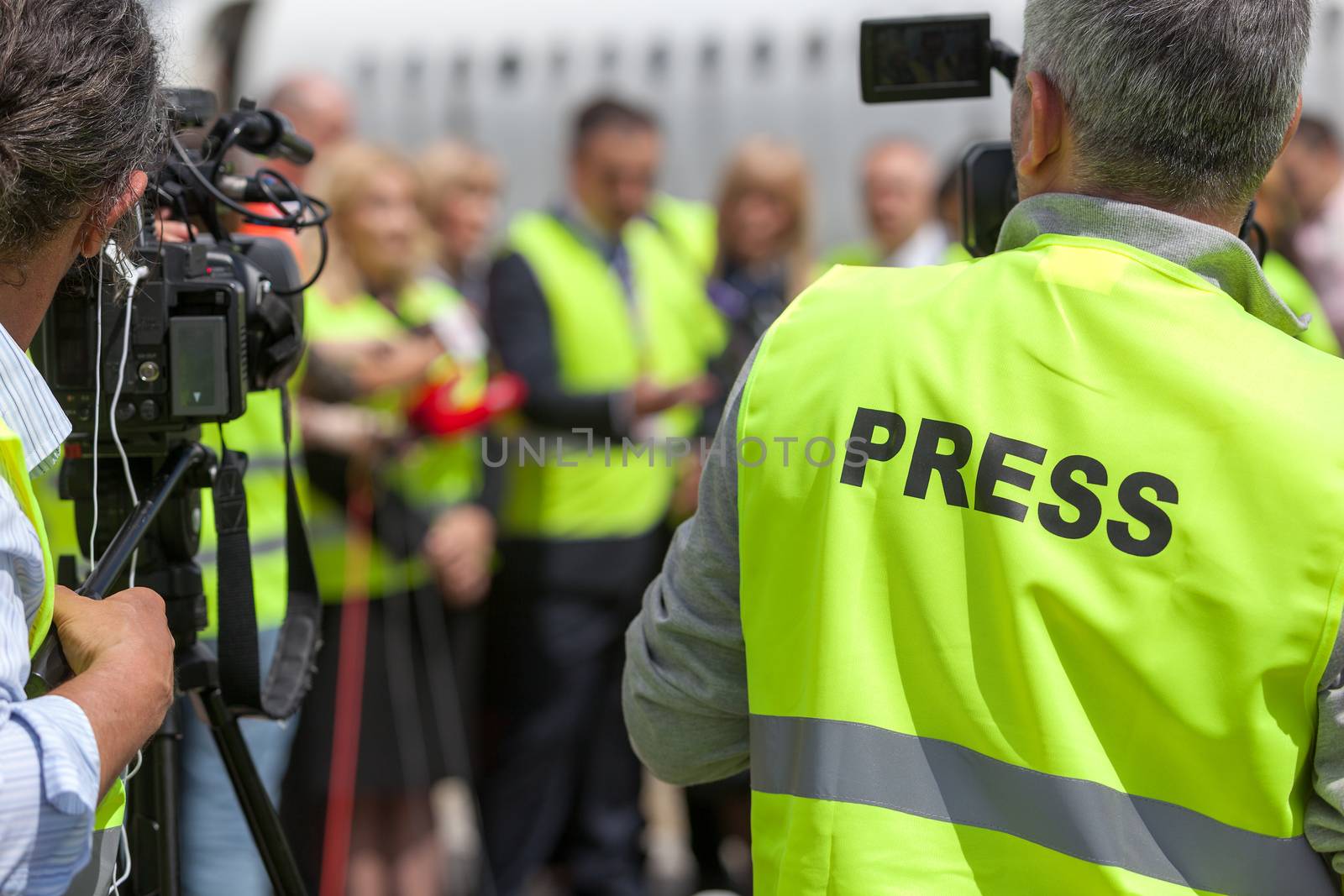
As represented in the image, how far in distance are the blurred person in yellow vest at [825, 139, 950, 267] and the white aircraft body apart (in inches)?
42.4

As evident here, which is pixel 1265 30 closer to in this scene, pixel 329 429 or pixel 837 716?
pixel 837 716

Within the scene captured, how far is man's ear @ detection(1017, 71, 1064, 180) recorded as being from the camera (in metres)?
1.33

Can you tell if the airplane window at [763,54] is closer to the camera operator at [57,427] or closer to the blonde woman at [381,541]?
the blonde woman at [381,541]

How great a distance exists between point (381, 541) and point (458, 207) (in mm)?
1690

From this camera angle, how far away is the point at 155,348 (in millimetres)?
1656

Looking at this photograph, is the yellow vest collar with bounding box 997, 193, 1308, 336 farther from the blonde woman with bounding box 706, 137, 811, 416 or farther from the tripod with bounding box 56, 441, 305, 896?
the blonde woman with bounding box 706, 137, 811, 416

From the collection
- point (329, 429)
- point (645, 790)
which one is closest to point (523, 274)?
point (329, 429)

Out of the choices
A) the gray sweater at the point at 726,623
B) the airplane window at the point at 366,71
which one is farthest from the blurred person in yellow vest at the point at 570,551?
the airplane window at the point at 366,71

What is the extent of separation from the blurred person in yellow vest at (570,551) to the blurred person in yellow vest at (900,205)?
1144 millimetres

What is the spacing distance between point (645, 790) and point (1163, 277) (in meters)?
3.86

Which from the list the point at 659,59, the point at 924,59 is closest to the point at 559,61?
the point at 659,59

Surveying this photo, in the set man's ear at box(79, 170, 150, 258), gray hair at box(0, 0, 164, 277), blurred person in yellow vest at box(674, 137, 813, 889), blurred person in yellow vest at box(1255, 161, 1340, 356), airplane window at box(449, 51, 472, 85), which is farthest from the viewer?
airplane window at box(449, 51, 472, 85)

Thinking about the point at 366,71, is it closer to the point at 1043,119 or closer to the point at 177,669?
the point at 177,669

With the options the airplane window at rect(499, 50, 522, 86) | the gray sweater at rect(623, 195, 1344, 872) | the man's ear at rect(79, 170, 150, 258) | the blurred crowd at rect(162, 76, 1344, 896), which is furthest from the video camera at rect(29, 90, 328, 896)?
the airplane window at rect(499, 50, 522, 86)
